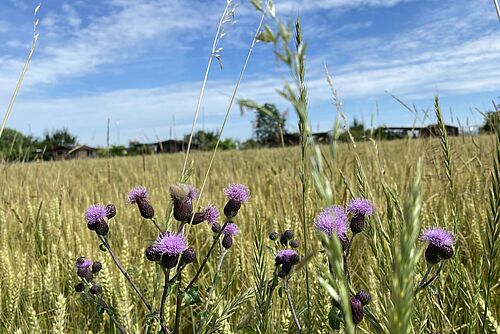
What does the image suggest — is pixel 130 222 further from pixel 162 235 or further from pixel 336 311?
pixel 336 311

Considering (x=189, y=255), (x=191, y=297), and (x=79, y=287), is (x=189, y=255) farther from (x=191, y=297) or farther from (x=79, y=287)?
(x=79, y=287)

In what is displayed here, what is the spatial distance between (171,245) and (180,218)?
0.09 m

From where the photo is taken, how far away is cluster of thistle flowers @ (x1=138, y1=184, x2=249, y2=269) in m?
0.77

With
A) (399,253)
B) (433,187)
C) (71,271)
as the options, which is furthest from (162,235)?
(433,187)

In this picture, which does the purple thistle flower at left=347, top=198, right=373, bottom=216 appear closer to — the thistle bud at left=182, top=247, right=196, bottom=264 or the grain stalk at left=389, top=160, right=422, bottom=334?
the thistle bud at left=182, top=247, right=196, bottom=264

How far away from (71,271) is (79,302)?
14 centimetres

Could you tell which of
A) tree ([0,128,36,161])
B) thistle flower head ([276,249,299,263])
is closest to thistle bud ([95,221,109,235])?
thistle flower head ([276,249,299,263])

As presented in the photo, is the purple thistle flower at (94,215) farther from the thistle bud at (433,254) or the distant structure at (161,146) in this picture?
the distant structure at (161,146)

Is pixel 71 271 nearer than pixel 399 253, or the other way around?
pixel 399 253

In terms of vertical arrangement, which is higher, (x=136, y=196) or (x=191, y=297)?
(x=136, y=196)

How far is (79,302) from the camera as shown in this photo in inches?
52.7

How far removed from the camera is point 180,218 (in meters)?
0.86

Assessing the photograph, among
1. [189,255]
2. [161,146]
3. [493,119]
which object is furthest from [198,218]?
[161,146]

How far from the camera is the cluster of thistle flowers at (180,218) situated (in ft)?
2.54
